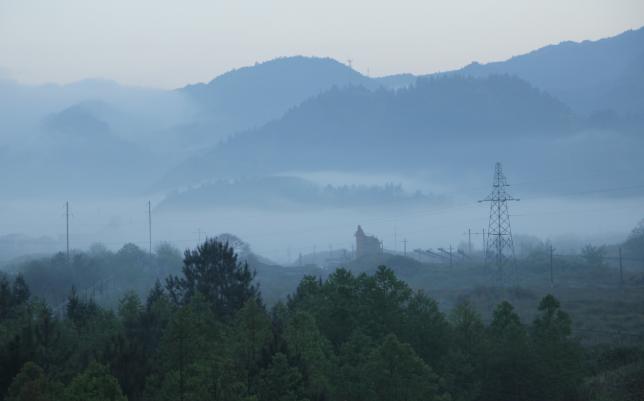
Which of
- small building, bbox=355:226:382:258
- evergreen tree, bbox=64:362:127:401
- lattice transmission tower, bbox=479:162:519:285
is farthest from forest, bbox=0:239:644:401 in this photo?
small building, bbox=355:226:382:258

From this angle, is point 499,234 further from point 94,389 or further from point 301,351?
point 94,389

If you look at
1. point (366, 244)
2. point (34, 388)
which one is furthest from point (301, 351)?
point (366, 244)

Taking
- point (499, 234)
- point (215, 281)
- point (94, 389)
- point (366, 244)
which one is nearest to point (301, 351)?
point (94, 389)

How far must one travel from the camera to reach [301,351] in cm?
2675

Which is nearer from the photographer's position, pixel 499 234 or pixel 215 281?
pixel 215 281

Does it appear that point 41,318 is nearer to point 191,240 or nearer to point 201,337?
point 201,337

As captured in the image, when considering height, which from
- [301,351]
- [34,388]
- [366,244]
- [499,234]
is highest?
[499,234]

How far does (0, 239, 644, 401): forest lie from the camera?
23.4 meters

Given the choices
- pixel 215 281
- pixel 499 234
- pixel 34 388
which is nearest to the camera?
pixel 34 388

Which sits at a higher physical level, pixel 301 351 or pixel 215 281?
pixel 215 281

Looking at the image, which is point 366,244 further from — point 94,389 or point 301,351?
point 94,389

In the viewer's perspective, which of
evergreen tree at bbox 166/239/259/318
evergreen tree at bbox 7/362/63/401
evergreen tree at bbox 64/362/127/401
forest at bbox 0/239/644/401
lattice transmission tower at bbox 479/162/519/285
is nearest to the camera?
evergreen tree at bbox 7/362/63/401

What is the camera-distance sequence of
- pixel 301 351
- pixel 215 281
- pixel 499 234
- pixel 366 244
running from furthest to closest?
pixel 366 244, pixel 499 234, pixel 215 281, pixel 301 351

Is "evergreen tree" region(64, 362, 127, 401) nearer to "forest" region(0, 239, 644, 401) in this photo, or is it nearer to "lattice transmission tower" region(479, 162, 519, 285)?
"forest" region(0, 239, 644, 401)
